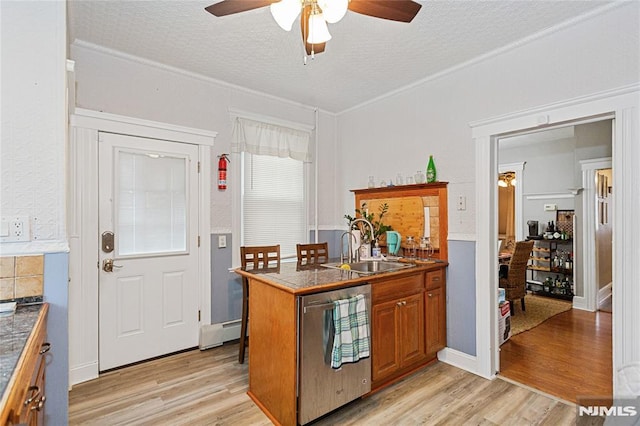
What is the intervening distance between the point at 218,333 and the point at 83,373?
1095mm

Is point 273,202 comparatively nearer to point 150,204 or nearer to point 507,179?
point 150,204

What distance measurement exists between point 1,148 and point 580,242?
6.13 meters

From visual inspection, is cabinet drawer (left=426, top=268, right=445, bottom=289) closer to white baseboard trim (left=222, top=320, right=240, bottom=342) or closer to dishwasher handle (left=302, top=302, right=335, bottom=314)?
dishwasher handle (left=302, top=302, right=335, bottom=314)

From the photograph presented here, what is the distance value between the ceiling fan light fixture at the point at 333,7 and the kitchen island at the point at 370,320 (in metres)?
1.48

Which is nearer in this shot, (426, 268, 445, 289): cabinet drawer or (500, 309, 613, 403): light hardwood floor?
(500, 309, 613, 403): light hardwood floor

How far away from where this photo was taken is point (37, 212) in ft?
5.29

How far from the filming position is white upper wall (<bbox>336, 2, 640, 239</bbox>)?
2172 millimetres

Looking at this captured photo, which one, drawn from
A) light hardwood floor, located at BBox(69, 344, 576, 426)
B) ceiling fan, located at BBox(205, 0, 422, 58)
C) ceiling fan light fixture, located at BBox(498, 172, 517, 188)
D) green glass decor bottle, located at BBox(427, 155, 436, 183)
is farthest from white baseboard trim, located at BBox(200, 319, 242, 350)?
ceiling fan light fixture, located at BBox(498, 172, 517, 188)

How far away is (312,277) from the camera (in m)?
2.33

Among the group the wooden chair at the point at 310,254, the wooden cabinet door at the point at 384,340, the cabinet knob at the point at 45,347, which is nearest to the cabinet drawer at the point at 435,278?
the wooden cabinet door at the point at 384,340

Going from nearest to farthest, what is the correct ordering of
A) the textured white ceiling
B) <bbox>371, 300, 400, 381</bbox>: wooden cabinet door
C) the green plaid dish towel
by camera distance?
the green plaid dish towel → the textured white ceiling → <bbox>371, 300, 400, 381</bbox>: wooden cabinet door

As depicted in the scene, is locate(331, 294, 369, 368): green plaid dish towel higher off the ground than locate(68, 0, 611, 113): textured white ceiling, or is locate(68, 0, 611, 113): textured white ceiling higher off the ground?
locate(68, 0, 611, 113): textured white ceiling

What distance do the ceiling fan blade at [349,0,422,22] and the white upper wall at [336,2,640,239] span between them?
1.41 m

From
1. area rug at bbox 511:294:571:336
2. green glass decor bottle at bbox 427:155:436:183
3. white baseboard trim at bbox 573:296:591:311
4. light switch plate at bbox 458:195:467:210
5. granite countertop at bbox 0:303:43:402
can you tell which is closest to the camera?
granite countertop at bbox 0:303:43:402
